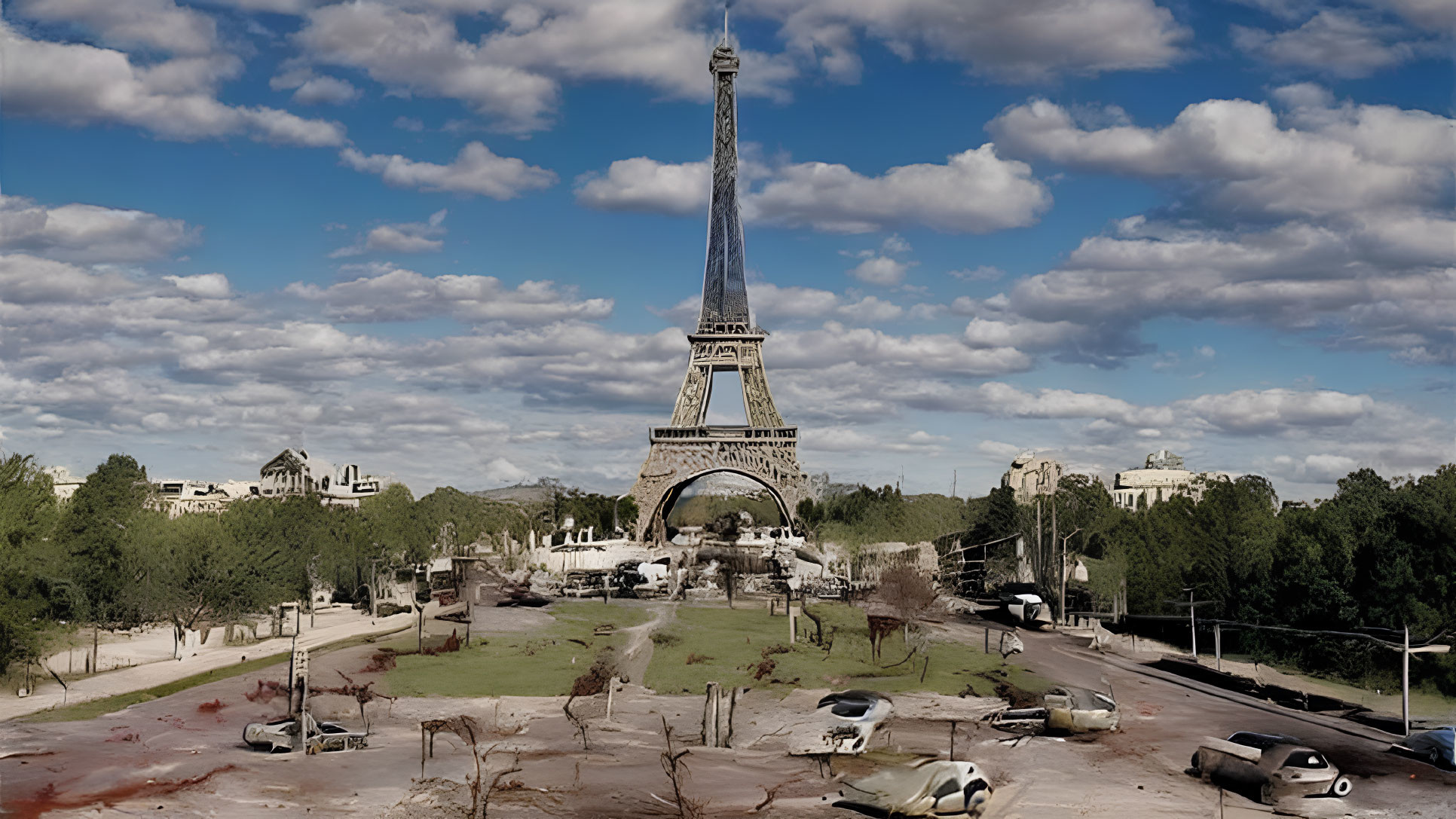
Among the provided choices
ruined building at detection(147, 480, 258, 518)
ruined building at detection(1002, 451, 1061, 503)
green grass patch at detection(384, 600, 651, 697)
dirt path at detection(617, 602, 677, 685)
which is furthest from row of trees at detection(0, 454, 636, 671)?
ruined building at detection(147, 480, 258, 518)

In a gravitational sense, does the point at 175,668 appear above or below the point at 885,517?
below

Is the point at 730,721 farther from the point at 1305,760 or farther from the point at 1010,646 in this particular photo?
the point at 1010,646

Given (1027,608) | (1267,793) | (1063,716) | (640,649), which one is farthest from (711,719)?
(1027,608)

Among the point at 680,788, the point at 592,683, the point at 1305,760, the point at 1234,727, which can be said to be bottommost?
the point at 680,788

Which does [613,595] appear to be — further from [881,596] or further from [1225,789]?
[1225,789]

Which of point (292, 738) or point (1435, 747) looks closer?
Result: point (1435, 747)

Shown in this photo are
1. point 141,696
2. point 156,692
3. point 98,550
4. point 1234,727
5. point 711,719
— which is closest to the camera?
point 711,719

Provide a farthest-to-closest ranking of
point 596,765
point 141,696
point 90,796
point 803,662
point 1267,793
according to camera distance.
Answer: point 803,662, point 141,696, point 596,765, point 1267,793, point 90,796
